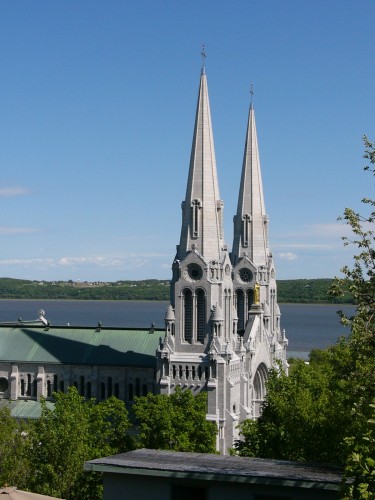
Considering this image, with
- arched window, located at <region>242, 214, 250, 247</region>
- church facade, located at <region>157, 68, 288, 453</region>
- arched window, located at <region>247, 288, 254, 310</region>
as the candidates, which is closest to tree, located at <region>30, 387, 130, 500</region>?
church facade, located at <region>157, 68, 288, 453</region>

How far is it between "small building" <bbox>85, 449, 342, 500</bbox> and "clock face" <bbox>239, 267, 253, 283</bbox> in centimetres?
5485

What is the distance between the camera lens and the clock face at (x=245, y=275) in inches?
3204

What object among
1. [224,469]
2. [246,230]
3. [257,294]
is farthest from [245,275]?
[224,469]

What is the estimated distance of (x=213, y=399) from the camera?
66.2 m

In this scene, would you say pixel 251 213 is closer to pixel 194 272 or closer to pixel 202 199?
pixel 202 199

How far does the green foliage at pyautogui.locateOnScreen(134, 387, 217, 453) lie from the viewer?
1976 inches

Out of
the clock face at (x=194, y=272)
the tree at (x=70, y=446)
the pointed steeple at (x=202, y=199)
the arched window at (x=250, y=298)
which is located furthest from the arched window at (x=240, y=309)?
the tree at (x=70, y=446)

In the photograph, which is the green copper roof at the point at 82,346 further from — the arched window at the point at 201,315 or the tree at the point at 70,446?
the tree at the point at 70,446

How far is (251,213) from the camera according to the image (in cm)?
8250

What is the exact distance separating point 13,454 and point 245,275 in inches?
1545

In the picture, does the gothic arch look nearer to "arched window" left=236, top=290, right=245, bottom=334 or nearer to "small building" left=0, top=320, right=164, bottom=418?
"arched window" left=236, top=290, right=245, bottom=334

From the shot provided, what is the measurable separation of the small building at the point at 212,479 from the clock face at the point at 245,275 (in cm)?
5485

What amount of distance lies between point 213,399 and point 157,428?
15840 mm

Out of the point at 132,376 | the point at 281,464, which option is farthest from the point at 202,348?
the point at 281,464
